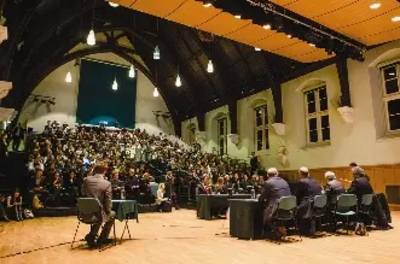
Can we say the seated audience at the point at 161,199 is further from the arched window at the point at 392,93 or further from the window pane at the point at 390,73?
the window pane at the point at 390,73

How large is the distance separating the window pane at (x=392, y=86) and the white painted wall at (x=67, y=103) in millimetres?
12888

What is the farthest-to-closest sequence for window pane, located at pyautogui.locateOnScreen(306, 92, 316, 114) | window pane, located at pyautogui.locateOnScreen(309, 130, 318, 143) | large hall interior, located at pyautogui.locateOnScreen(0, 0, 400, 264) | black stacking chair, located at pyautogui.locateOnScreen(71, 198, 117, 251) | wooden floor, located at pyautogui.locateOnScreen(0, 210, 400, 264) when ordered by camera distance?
window pane, located at pyautogui.locateOnScreen(306, 92, 316, 114)
window pane, located at pyautogui.locateOnScreen(309, 130, 318, 143)
large hall interior, located at pyautogui.locateOnScreen(0, 0, 400, 264)
black stacking chair, located at pyautogui.locateOnScreen(71, 198, 117, 251)
wooden floor, located at pyautogui.locateOnScreen(0, 210, 400, 264)

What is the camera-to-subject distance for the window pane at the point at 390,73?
34.7 feet

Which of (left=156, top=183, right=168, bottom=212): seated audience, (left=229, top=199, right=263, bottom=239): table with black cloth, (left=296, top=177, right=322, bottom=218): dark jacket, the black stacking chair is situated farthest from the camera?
(left=156, top=183, right=168, bottom=212): seated audience

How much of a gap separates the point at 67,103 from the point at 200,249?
1488 cm

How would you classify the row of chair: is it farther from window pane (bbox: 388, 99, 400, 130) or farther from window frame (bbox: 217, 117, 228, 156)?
window frame (bbox: 217, 117, 228, 156)

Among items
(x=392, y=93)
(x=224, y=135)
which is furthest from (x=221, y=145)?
(x=392, y=93)

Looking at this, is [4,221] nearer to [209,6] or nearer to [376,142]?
[209,6]

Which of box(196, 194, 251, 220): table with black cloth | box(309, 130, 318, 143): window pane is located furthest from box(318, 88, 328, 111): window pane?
box(196, 194, 251, 220): table with black cloth

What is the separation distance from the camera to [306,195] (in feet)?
18.7

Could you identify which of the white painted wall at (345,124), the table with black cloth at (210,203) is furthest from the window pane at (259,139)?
the table with black cloth at (210,203)

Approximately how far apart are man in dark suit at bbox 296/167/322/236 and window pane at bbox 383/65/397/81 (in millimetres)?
7057

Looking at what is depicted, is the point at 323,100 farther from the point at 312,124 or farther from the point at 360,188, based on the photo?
the point at 360,188

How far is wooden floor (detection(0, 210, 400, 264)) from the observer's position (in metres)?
3.85
